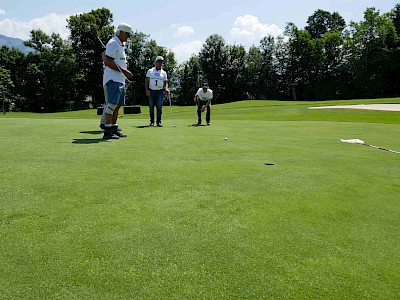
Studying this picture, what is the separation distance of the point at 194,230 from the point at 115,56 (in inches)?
246

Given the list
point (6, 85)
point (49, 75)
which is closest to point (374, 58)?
point (49, 75)

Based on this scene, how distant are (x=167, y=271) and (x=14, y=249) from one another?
97 cm

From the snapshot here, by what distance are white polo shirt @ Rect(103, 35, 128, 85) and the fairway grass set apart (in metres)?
3.62

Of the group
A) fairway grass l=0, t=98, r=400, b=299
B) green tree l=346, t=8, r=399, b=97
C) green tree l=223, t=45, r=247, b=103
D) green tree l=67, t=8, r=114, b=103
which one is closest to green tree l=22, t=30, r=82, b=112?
green tree l=67, t=8, r=114, b=103

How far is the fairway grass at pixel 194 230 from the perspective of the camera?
6.22ft

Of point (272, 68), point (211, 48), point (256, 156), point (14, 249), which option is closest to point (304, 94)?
point (272, 68)

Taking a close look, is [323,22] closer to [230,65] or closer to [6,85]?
[230,65]

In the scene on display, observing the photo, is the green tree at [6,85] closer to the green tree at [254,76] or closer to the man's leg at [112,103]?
the green tree at [254,76]

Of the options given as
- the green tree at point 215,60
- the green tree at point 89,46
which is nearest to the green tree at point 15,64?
the green tree at point 89,46

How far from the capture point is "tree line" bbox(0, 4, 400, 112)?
179 ft

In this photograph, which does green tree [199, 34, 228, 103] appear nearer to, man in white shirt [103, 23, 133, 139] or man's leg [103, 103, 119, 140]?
man in white shirt [103, 23, 133, 139]

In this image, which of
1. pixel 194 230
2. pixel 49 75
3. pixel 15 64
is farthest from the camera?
pixel 15 64

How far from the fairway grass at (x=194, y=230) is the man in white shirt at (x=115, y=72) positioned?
3.17m

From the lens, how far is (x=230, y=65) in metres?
69.9
